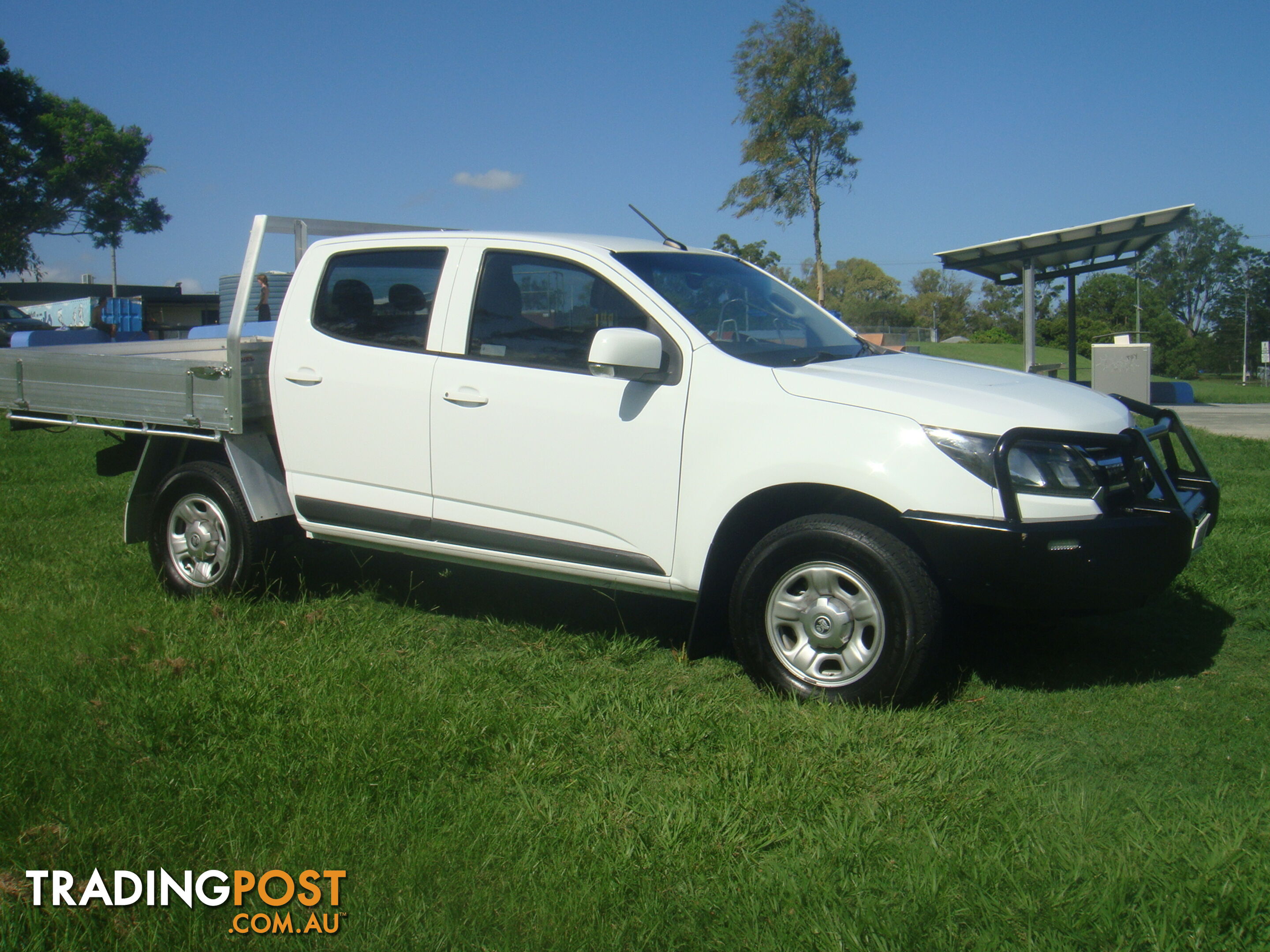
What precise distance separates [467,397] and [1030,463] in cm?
235

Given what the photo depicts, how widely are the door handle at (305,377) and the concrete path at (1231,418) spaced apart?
11360mm

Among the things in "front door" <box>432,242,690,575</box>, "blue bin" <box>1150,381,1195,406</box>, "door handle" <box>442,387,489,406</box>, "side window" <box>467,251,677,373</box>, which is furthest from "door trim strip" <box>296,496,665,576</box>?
"blue bin" <box>1150,381,1195,406</box>

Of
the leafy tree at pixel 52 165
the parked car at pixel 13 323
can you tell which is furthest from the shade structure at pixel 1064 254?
the leafy tree at pixel 52 165

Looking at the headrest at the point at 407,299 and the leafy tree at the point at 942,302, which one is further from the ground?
the leafy tree at the point at 942,302

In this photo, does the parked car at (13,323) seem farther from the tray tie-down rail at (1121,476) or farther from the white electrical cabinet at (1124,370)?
the tray tie-down rail at (1121,476)

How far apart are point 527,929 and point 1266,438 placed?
13.2 meters

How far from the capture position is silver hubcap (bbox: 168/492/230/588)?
5.53 m

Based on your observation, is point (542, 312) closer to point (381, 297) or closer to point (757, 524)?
point (381, 297)

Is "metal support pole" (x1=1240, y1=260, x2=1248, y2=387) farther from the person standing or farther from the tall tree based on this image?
the person standing

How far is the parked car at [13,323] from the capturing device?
36656 mm

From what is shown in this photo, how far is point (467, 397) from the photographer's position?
4.62 meters

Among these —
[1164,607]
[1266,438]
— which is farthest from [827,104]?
[1164,607]

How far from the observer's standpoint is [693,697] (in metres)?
4.12

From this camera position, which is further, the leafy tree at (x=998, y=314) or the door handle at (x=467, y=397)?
the leafy tree at (x=998, y=314)
